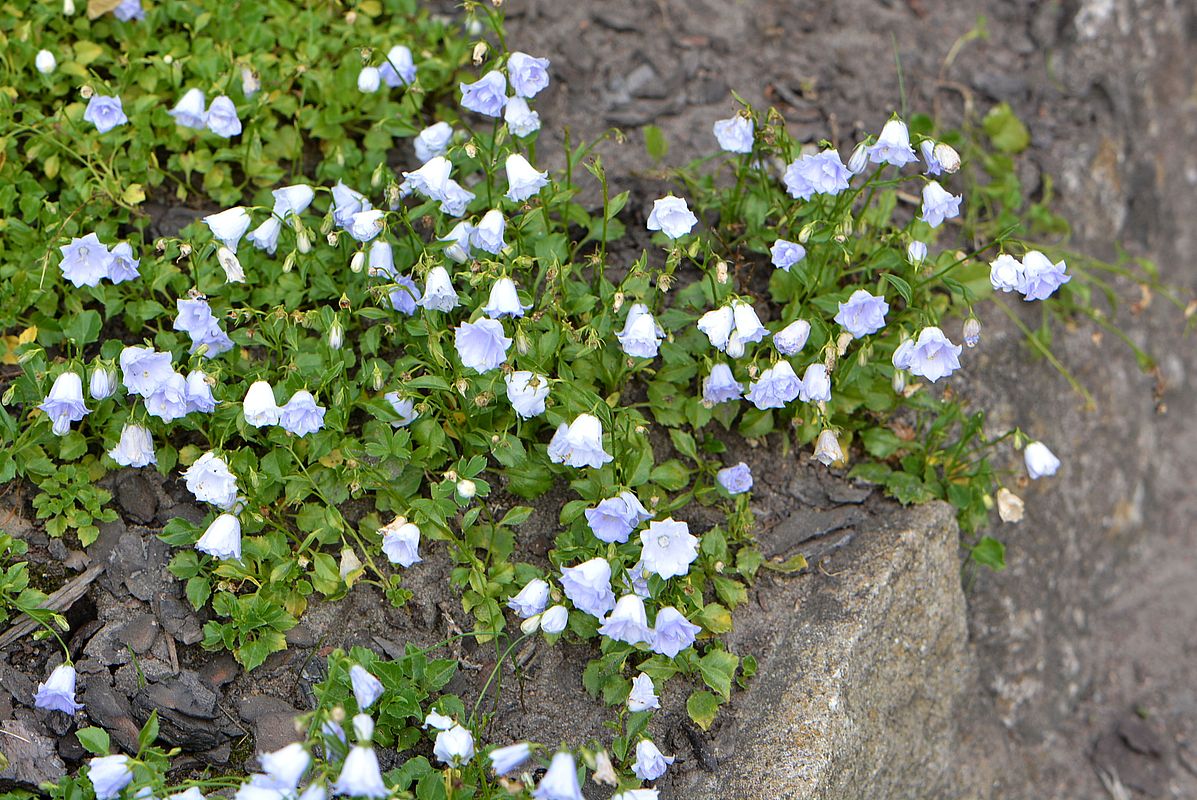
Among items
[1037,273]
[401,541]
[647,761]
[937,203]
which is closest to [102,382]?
[401,541]

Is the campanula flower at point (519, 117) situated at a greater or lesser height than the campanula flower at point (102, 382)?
greater

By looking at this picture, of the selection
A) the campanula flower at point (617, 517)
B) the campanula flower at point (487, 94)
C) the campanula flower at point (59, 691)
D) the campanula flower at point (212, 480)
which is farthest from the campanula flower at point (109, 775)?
the campanula flower at point (487, 94)

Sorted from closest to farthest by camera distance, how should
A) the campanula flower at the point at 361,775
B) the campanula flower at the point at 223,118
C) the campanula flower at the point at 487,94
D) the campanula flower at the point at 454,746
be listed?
the campanula flower at the point at 361,775
the campanula flower at the point at 454,746
the campanula flower at the point at 487,94
the campanula flower at the point at 223,118

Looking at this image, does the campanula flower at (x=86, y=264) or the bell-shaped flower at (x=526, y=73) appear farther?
the bell-shaped flower at (x=526, y=73)

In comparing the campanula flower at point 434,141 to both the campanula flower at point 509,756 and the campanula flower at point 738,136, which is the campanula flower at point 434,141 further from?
the campanula flower at point 509,756

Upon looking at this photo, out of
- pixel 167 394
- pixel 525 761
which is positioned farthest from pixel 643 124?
pixel 525 761

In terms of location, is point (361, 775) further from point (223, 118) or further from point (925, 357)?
point (223, 118)

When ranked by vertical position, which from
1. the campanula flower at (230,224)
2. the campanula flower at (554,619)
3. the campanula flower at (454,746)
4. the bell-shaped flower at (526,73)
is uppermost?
the bell-shaped flower at (526,73)

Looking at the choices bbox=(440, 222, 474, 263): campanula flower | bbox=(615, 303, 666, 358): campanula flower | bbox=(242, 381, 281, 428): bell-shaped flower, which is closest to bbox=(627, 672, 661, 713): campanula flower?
bbox=(615, 303, 666, 358): campanula flower
